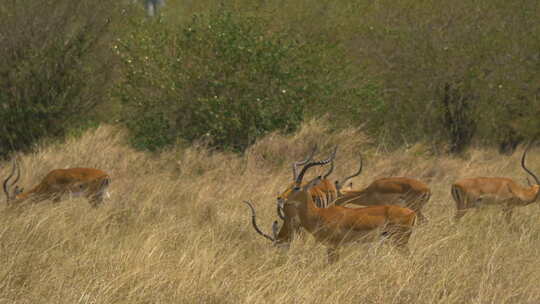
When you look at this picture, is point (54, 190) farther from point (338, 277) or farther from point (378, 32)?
point (378, 32)

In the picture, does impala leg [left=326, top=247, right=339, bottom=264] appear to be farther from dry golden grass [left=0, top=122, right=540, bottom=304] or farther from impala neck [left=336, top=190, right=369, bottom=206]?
impala neck [left=336, top=190, right=369, bottom=206]

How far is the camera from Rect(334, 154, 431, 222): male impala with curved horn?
7.19 m

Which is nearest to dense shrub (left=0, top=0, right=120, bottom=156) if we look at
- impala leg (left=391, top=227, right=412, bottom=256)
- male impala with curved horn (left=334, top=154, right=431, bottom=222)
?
male impala with curved horn (left=334, top=154, right=431, bottom=222)

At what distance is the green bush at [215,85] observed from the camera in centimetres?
1302

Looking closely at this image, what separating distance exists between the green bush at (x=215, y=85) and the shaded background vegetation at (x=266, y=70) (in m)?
0.03

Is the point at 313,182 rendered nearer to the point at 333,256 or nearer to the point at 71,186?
the point at 333,256

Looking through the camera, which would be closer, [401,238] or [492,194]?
[401,238]

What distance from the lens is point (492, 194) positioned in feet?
25.0

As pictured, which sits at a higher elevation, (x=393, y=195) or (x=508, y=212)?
(x=393, y=195)

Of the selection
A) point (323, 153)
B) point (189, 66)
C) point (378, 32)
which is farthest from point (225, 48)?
point (378, 32)

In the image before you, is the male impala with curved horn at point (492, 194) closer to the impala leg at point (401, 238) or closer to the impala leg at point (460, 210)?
the impala leg at point (460, 210)

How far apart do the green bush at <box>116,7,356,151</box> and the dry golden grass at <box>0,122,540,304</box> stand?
4.09 metres

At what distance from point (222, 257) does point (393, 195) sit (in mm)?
2420

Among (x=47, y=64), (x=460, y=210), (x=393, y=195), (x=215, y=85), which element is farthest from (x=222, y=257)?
(x=47, y=64)
